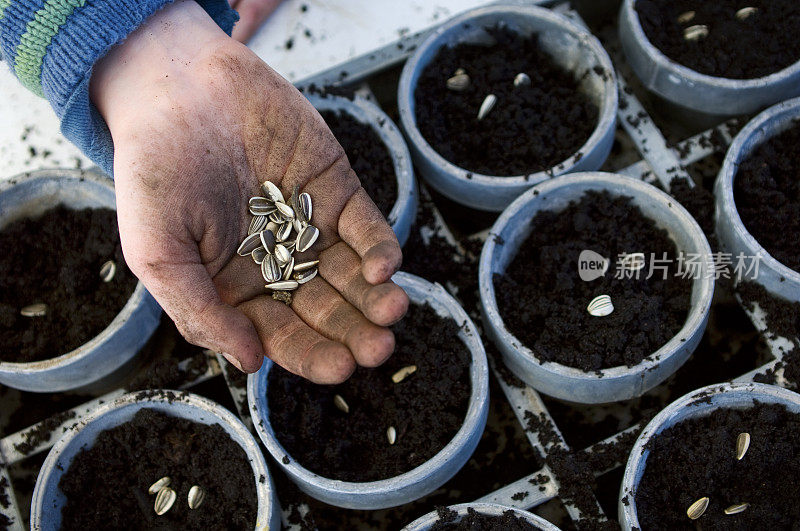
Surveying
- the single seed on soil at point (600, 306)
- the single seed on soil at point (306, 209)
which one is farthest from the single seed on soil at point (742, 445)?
the single seed on soil at point (306, 209)

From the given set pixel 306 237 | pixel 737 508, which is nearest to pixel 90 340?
pixel 306 237

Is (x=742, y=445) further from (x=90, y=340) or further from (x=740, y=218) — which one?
(x=90, y=340)

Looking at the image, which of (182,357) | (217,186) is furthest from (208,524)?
(217,186)

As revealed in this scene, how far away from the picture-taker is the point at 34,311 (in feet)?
7.37

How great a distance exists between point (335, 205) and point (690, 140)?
4.21ft

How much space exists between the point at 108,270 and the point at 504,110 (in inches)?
52.7

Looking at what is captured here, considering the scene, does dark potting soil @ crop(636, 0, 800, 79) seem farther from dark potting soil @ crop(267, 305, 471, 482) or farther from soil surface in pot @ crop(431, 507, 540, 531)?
soil surface in pot @ crop(431, 507, 540, 531)

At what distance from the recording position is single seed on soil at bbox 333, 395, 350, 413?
2.10 metres

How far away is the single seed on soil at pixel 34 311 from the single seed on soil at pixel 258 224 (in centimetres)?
76

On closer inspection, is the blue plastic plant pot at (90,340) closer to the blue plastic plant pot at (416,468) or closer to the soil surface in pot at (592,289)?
the blue plastic plant pot at (416,468)

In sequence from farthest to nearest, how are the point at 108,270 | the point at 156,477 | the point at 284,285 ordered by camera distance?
the point at 108,270, the point at 156,477, the point at 284,285

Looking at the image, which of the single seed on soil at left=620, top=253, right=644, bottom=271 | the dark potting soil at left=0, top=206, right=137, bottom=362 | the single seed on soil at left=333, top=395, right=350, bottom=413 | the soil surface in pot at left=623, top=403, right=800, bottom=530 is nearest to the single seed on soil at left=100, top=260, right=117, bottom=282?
the dark potting soil at left=0, top=206, right=137, bottom=362

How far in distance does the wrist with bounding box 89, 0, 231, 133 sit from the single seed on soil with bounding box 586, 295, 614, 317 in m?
1.24

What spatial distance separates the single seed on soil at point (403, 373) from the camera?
2.10 m
